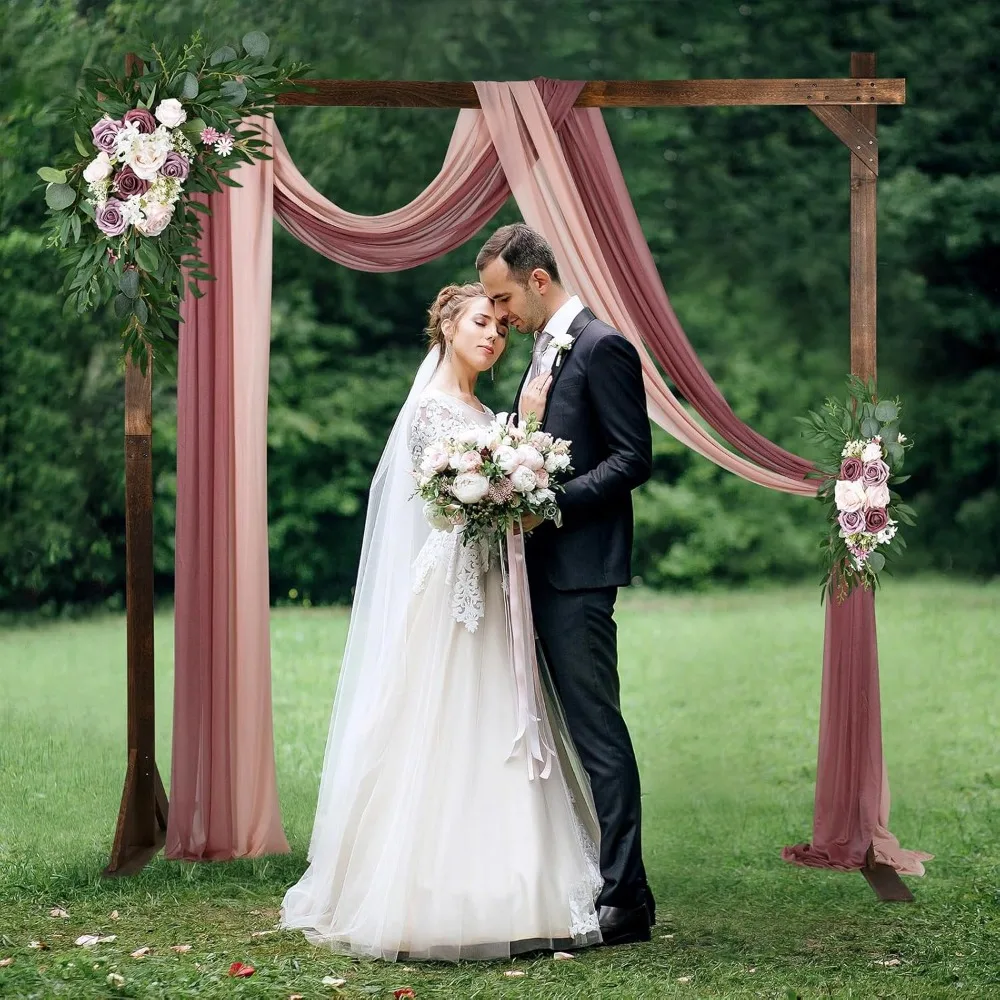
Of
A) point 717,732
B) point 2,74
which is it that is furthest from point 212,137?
point 2,74

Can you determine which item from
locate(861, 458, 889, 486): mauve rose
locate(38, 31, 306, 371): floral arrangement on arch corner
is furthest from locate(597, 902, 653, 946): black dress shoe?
locate(38, 31, 306, 371): floral arrangement on arch corner

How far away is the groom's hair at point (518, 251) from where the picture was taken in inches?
166

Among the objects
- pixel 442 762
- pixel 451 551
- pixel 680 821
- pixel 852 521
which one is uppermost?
pixel 852 521

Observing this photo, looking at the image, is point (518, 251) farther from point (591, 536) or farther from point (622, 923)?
point (622, 923)

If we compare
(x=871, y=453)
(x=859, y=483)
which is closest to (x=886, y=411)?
(x=871, y=453)

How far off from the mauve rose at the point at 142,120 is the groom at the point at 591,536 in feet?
4.00

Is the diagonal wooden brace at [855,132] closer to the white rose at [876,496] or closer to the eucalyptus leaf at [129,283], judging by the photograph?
the white rose at [876,496]

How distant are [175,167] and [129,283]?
1.31 ft

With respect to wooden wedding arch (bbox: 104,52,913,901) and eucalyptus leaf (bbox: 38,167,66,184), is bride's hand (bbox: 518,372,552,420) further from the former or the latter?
eucalyptus leaf (bbox: 38,167,66,184)

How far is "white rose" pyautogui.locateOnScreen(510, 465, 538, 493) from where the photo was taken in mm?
3916

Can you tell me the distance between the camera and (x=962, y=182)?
39.0 feet

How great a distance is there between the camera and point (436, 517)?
4066mm

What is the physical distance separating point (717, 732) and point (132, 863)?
5.14 meters

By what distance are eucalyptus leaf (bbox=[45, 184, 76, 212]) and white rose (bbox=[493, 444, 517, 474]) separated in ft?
5.78
